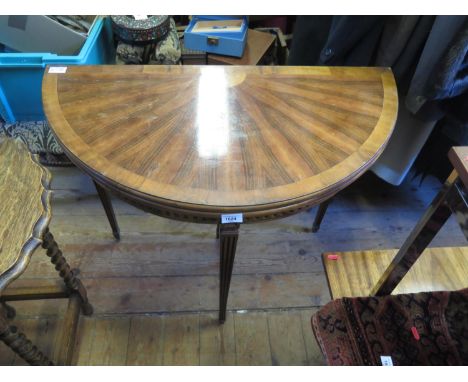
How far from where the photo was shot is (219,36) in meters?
1.50

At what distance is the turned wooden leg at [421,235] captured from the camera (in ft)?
2.17

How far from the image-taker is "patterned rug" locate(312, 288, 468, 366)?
0.71 metres

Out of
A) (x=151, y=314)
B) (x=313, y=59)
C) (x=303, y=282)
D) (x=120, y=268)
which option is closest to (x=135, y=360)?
(x=151, y=314)

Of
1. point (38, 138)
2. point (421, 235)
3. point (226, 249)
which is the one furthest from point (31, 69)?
point (421, 235)

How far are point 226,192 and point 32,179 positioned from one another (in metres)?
0.39

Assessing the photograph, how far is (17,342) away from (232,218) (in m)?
0.54

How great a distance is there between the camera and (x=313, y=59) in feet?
4.15

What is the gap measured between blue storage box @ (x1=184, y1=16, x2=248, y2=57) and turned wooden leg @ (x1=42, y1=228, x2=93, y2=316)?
3.30 feet

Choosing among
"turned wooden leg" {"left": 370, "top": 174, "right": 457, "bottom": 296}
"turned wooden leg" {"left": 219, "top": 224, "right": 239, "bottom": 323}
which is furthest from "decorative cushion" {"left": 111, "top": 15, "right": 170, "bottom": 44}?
"turned wooden leg" {"left": 370, "top": 174, "right": 457, "bottom": 296}

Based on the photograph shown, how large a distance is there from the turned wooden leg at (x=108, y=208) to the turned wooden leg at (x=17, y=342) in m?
0.45

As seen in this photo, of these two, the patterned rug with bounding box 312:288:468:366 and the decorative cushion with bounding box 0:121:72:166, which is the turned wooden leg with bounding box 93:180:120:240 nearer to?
the decorative cushion with bounding box 0:121:72:166

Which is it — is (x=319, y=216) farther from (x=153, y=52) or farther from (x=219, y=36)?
(x=153, y=52)

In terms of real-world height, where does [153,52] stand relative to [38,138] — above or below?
above

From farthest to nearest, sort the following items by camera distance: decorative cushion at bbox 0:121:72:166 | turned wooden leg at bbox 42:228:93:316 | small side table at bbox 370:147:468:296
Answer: decorative cushion at bbox 0:121:72:166
turned wooden leg at bbox 42:228:93:316
small side table at bbox 370:147:468:296
